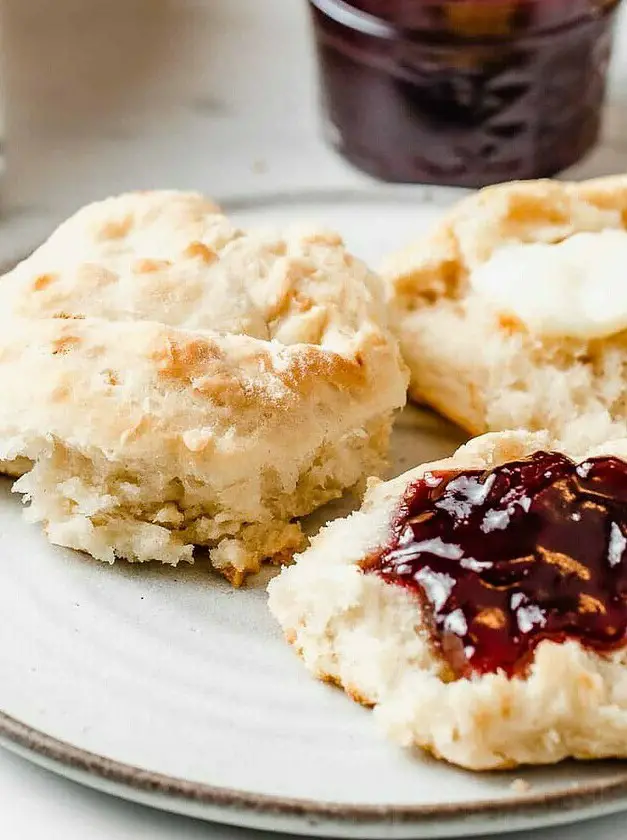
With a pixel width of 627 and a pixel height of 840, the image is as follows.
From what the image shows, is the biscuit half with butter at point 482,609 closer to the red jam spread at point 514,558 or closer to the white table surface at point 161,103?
the red jam spread at point 514,558

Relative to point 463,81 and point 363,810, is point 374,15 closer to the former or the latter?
point 463,81

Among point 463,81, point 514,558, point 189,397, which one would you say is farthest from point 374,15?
point 514,558

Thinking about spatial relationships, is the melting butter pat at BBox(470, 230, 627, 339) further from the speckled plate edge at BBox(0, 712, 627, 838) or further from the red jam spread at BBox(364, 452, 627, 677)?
the speckled plate edge at BBox(0, 712, 627, 838)

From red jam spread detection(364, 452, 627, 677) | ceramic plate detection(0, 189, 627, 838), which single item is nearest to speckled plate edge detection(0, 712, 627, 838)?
ceramic plate detection(0, 189, 627, 838)

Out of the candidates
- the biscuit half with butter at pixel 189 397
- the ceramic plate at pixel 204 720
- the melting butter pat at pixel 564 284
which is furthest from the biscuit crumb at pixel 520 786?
the melting butter pat at pixel 564 284

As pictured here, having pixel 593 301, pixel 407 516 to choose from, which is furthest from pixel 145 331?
pixel 593 301

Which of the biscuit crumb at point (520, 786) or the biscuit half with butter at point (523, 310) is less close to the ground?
the biscuit half with butter at point (523, 310)
